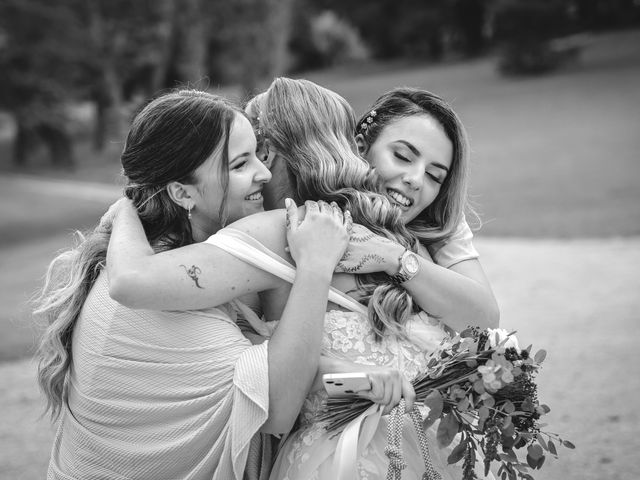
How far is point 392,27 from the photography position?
5309 cm

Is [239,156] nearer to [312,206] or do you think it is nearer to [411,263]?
[312,206]

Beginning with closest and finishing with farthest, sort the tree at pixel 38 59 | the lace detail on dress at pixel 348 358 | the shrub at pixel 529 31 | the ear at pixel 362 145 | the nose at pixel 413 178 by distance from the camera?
the lace detail on dress at pixel 348 358
the nose at pixel 413 178
the ear at pixel 362 145
the tree at pixel 38 59
the shrub at pixel 529 31

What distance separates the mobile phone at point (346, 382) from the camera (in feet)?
8.54

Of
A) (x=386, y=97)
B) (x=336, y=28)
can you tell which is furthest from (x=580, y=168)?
(x=336, y=28)

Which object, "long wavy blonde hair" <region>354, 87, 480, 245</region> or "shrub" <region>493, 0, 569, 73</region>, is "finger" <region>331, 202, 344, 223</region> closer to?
"long wavy blonde hair" <region>354, 87, 480, 245</region>

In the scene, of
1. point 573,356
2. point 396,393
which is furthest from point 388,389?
point 573,356

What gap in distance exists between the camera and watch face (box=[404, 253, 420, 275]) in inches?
116

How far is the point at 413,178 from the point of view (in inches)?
128

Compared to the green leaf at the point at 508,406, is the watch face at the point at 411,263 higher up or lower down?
higher up

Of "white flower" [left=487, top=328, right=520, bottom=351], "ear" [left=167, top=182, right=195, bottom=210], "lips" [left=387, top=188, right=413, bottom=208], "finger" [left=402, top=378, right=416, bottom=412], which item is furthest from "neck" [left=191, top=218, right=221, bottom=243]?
"white flower" [left=487, top=328, right=520, bottom=351]

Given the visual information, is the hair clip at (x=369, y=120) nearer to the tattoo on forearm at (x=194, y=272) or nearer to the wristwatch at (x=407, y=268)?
the wristwatch at (x=407, y=268)

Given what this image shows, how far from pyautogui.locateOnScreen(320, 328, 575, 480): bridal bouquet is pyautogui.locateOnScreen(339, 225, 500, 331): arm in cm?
24

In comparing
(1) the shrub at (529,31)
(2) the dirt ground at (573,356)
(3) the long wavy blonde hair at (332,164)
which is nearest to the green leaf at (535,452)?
(3) the long wavy blonde hair at (332,164)

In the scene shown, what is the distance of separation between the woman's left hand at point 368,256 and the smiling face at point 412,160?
36 centimetres
